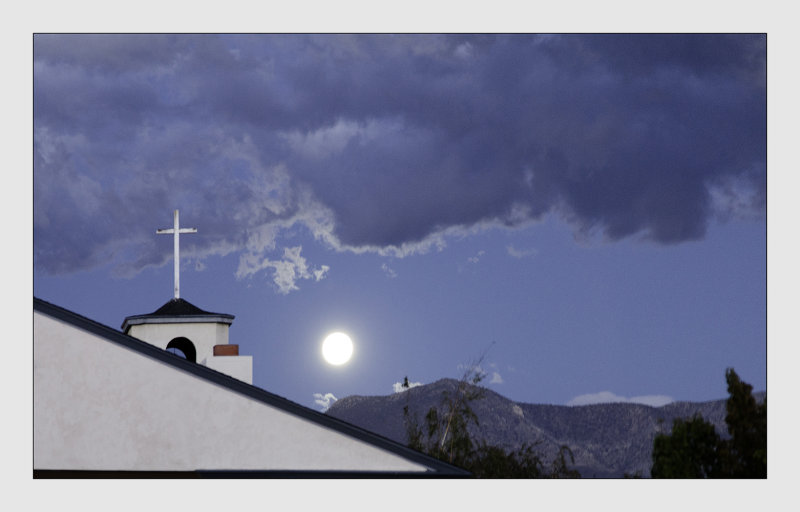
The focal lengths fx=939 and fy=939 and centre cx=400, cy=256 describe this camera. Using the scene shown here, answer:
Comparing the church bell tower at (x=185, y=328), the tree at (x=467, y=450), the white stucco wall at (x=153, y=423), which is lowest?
the tree at (x=467, y=450)

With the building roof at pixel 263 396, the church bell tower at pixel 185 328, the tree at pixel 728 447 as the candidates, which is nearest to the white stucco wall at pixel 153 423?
the building roof at pixel 263 396

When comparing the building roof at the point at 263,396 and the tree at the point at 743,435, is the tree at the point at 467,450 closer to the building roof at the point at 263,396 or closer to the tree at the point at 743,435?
the tree at the point at 743,435

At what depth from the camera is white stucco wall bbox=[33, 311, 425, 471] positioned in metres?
14.3

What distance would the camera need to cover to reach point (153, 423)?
14383 mm

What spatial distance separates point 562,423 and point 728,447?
20.2 meters

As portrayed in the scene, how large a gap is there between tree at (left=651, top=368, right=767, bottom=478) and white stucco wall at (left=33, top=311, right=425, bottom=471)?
16452 millimetres

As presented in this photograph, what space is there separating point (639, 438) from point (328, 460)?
3448 cm

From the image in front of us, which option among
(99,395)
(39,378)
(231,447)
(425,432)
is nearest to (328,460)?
(231,447)

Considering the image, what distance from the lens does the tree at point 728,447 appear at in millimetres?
28250

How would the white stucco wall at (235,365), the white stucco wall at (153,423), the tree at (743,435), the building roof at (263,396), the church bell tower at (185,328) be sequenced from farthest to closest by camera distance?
1. the tree at (743,435)
2. the church bell tower at (185,328)
3. the white stucco wall at (235,365)
4. the building roof at (263,396)
5. the white stucco wall at (153,423)

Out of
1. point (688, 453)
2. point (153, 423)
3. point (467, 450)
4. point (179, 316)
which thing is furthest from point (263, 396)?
point (467, 450)

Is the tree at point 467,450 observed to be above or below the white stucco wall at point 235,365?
below

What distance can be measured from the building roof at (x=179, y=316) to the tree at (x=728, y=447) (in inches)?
565

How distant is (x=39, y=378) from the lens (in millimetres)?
14508
